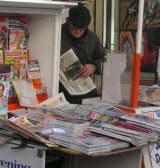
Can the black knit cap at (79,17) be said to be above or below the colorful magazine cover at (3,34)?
above

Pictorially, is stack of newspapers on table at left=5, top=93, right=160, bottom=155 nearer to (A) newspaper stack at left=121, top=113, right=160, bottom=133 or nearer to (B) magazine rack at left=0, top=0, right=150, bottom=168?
(A) newspaper stack at left=121, top=113, right=160, bottom=133

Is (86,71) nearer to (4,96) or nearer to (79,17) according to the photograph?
(79,17)

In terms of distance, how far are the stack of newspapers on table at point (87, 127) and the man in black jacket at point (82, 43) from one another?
0.69 metres

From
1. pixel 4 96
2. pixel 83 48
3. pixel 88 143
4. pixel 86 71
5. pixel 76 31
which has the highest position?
pixel 76 31

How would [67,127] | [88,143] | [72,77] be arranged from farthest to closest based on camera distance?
[72,77], [67,127], [88,143]

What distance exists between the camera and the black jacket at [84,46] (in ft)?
11.2

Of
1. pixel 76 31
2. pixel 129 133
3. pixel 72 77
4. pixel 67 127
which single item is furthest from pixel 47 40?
pixel 129 133

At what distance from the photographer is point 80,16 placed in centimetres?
327

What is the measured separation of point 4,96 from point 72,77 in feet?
2.54

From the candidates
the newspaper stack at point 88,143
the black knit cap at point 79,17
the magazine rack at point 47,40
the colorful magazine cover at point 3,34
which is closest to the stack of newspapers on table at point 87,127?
the newspaper stack at point 88,143

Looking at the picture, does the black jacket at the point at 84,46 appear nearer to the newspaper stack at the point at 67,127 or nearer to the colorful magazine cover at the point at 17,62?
the colorful magazine cover at the point at 17,62

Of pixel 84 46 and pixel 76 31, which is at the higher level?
pixel 76 31

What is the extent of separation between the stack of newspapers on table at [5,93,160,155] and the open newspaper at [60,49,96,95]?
21.7 inches

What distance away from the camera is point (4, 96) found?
253 centimetres
